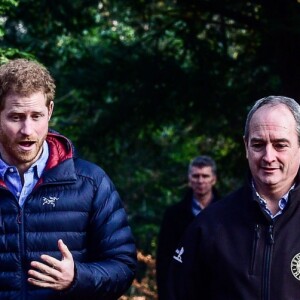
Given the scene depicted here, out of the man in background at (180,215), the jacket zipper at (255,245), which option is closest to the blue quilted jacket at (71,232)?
the jacket zipper at (255,245)

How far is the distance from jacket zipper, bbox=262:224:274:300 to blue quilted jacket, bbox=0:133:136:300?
2.60 ft

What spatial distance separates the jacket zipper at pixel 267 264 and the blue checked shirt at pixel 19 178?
3.97 feet

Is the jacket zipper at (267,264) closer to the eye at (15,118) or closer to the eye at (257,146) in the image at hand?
the eye at (257,146)

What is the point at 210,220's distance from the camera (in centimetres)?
505

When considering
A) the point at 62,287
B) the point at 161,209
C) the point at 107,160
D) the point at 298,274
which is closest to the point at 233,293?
the point at 298,274

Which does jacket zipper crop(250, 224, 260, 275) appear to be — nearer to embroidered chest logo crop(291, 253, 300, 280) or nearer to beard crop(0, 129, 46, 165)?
embroidered chest logo crop(291, 253, 300, 280)

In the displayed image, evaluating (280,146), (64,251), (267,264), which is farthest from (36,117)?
(267,264)

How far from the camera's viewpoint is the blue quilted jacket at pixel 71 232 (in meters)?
5.05

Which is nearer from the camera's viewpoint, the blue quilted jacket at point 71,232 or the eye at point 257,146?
the eye at point 257,146

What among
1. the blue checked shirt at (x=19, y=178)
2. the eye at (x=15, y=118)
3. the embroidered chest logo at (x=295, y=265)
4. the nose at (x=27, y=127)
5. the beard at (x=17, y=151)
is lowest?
Answer: the embroidered chest logo at (x=295, y=265)

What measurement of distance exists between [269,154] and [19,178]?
1281 millimetres

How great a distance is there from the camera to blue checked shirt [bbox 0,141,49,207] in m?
5.18

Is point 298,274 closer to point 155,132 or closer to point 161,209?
point 155,132

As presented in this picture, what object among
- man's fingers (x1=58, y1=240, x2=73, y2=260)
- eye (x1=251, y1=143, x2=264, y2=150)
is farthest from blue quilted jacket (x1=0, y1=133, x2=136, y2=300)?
eye (x1=251, y1=143, x2=264, y2=150)
